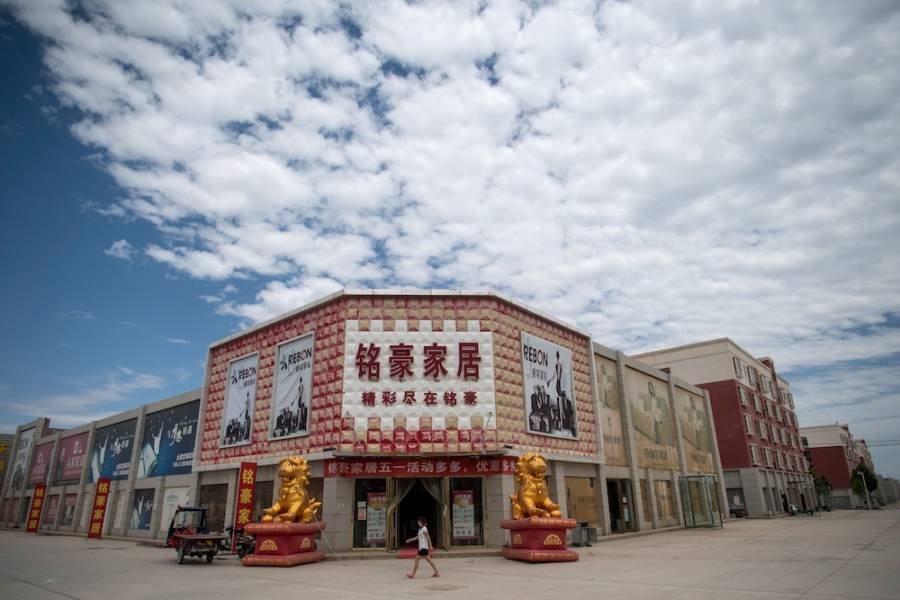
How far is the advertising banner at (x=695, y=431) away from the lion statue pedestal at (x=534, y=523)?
23.1 meters

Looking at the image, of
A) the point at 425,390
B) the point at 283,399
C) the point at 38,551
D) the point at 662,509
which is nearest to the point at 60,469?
the point at 38,551

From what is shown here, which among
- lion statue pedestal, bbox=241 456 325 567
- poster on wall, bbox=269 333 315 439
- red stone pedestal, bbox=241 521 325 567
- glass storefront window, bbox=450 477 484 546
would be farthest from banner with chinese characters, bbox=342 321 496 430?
red stone pedestal, bbox=241 521 325 567

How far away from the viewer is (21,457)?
5600 cm

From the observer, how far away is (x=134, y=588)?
13.8m

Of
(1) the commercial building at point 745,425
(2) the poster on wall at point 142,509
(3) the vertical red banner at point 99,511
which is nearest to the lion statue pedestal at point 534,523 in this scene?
(2) the poster on wall at point 142,509

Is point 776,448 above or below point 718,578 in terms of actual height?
above

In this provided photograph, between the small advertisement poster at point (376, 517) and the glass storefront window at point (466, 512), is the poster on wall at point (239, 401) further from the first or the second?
the glass storefront window at point (466, 512)

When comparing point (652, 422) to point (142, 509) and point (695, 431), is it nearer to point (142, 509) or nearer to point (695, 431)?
point (695, 431)

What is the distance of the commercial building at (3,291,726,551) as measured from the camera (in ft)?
71.7

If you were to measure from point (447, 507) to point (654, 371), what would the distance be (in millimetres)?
21826

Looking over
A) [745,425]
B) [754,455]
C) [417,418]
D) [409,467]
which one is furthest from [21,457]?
[754,455]

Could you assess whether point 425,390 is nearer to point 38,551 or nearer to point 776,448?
point 38,551

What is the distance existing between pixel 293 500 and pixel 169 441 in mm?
19093

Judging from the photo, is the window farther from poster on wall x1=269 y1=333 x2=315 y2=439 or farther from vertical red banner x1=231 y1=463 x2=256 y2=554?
vertical red banner x1=231 y1=463 x2=256 y2=554
